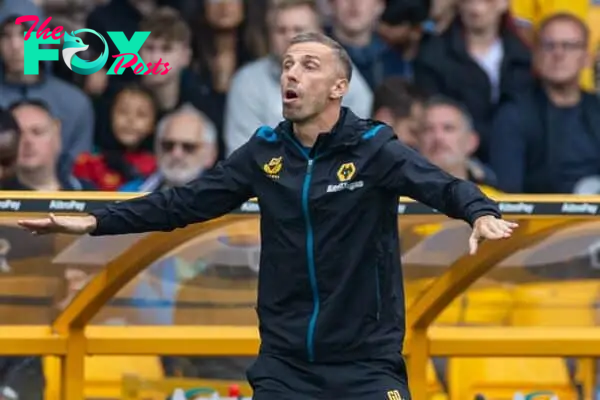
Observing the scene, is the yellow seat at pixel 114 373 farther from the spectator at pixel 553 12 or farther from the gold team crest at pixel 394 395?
the spectator at pixel 553 12

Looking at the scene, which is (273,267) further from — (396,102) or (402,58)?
(402,58)

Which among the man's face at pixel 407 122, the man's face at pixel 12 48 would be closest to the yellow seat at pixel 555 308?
the man's face at pixel 407 122

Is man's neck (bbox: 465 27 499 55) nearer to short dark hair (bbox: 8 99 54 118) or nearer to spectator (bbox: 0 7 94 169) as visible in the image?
spectator (bbox: 0 7 94 169)

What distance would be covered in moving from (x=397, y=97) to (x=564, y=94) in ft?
3.48

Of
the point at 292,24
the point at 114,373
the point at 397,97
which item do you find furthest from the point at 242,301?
the point at 292,24

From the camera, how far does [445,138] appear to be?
904 cm

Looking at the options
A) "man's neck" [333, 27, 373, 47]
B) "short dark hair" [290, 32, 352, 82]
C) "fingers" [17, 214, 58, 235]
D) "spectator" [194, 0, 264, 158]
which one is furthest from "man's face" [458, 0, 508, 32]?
"fingers" [17, 214, 58, 235]

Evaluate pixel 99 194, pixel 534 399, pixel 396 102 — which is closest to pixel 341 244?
pixel 99 194

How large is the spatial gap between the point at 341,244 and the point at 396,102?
4068 millimetres

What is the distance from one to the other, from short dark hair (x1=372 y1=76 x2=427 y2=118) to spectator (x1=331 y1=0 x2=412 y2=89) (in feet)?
1.61

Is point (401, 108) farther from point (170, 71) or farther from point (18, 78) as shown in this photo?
point (18, 78)

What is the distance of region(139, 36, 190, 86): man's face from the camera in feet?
32.5

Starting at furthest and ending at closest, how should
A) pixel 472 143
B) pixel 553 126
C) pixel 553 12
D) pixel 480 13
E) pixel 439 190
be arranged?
pixel 553 12, pixel 480 13, pixel 553 126, pixel 472 143, pixel 439 190

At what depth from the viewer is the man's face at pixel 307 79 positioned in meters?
5.48
